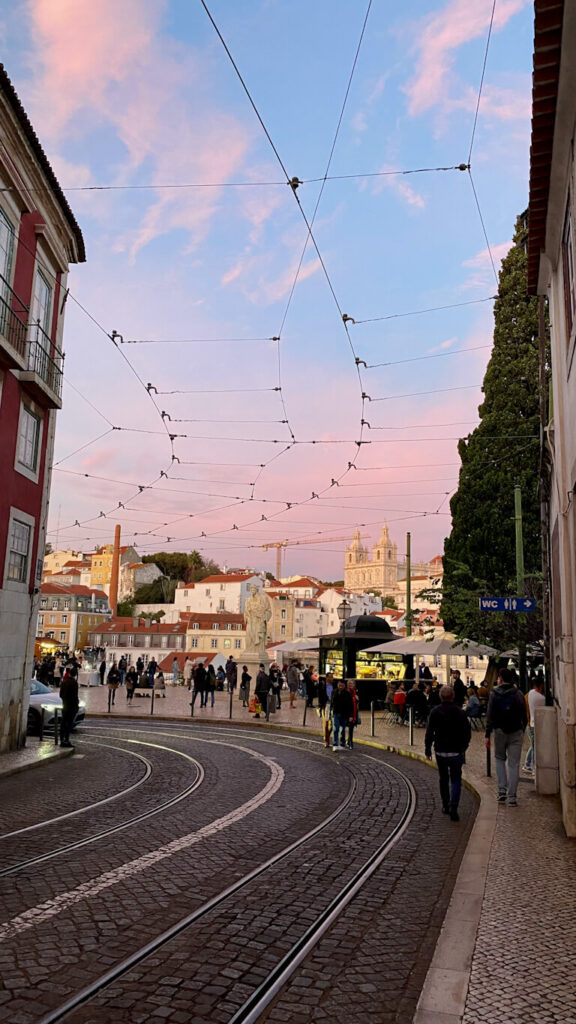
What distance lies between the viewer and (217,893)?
6172 mm

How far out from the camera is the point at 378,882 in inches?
265

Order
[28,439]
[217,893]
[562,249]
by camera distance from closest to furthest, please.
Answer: [217,893]
[562,249]
[28,439]

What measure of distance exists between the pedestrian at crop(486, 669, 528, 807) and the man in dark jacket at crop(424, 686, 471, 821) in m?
0.75

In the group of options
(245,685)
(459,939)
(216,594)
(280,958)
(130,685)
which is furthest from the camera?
(216,594)

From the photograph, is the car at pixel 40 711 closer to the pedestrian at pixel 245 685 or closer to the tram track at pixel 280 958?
the pedestrian at pixel 245 685

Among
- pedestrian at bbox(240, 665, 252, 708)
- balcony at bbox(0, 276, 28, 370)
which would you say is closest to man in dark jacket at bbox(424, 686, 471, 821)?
balcony at bbox(0, 276, 28, 370)

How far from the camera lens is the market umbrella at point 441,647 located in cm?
2233

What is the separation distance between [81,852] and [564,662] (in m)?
5.67

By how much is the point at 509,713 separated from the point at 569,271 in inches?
218

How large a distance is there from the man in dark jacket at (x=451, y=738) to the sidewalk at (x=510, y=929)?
457mm

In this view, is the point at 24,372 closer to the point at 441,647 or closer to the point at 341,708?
the point at 341,708

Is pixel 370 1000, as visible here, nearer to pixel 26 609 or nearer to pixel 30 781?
pixel 30 781

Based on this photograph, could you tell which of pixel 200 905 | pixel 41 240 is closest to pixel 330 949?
pixel 200 905

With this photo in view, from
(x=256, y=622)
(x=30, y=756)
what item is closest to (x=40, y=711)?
(x=30, y=756)
